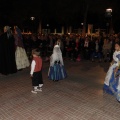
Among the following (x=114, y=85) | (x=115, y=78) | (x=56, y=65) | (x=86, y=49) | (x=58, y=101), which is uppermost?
(x=86, y=49)

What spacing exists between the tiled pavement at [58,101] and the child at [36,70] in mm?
254

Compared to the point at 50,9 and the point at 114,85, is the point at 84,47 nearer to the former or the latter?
the point at 114,85

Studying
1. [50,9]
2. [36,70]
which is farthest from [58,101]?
[50,9]

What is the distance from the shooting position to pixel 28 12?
2738 cm

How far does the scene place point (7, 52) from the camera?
8.48 meters

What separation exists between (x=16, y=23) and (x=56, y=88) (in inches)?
965

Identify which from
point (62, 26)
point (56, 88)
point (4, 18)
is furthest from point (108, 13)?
point (62, 26)

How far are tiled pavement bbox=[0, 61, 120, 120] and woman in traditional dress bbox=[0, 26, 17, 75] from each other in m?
0.40

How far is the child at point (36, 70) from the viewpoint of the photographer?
623 centimetres

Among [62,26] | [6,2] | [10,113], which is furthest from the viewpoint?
[62,26]

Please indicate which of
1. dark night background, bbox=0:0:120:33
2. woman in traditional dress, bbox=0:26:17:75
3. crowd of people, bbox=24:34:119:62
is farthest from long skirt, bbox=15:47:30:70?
dark night background, bbox=0:0:120:33

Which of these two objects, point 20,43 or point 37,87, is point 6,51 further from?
point 37,87

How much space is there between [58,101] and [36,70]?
1.20 metres

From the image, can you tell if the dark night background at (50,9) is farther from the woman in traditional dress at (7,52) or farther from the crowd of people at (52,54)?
the woman in traditional dress at (7,52)
